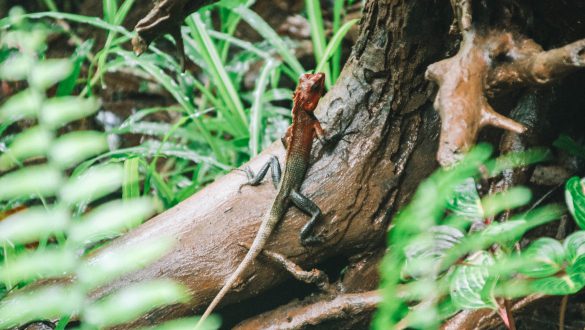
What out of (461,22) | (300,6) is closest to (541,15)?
(461,22)

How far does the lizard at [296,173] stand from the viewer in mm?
2445

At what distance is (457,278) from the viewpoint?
5.92ft

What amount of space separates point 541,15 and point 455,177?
1142 millimetres

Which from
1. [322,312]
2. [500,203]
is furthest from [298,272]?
[500,203]

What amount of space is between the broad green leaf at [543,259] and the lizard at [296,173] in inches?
40.2

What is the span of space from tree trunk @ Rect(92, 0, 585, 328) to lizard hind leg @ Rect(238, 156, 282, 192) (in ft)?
0.11

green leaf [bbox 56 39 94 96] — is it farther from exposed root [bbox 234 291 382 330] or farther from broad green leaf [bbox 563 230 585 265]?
broad green leaf [bbox 563 230 585 265]

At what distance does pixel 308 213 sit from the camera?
8.29ft

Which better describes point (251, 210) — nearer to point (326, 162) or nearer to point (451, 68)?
point (326, 162)

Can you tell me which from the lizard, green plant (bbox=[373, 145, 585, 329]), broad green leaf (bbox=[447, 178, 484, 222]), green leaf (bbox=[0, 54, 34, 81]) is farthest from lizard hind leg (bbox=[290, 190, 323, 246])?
green leaf (bbox=[0, 54, 34, 81])

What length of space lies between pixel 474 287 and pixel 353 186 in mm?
844

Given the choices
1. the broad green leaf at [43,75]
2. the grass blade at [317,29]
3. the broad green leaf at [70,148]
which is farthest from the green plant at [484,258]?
the grass blade at [317,29]

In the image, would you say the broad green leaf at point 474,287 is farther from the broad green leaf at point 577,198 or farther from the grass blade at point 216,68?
the grass blade at point 216,68

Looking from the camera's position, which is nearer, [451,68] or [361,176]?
[451,68]
